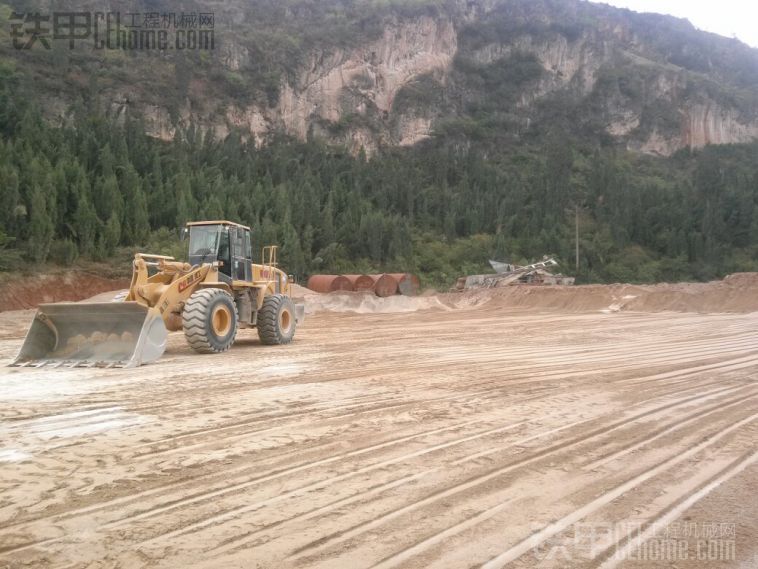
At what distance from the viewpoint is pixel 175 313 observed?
1051 centimetres

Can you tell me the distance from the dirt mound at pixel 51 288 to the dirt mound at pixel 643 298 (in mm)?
18490

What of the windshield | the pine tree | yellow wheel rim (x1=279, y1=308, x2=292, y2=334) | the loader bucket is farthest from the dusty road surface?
the pine tree

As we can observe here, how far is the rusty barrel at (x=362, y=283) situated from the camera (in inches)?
1312

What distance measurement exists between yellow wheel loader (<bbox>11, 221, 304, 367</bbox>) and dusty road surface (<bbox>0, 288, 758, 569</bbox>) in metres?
0.97

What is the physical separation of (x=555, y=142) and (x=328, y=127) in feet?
112

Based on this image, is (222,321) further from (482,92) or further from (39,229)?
(482,92)

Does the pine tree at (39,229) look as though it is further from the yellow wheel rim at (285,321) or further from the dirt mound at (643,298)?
the dirt mound at (643,298)

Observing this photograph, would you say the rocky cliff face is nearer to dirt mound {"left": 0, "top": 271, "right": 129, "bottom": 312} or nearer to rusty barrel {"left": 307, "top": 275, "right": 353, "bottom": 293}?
rusty barrel {"left": 307, "top": 275, "right": 353, "bottom": 293}

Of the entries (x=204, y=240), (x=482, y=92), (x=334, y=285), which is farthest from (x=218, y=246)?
(x=482, y=92)

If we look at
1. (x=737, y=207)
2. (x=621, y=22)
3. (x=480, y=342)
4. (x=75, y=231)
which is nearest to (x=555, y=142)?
(x=737, y=207)

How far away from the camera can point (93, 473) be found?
3916 mm

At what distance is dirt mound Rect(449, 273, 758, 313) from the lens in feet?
77.8

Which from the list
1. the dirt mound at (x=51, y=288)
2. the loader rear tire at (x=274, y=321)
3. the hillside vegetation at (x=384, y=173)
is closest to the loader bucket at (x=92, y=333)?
the loader rear tire at (x=274, y=321)

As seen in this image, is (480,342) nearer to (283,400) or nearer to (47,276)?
(283,400)
